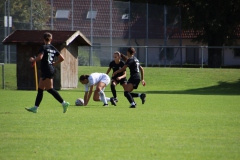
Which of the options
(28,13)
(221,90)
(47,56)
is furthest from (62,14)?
(47,56)

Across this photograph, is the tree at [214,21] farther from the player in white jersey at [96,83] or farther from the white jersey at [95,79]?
the white jersey at [95,79]

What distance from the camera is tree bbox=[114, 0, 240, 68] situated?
44.7 metres

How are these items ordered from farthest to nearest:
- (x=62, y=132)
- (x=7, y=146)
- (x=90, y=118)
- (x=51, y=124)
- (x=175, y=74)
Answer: (x=175, y=74)
(x=90, y=118)
(x=51, y=124)
(x=62, y=132)
(x=7, y=146)

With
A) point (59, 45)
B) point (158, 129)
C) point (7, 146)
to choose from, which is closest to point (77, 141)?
point (7, 146)

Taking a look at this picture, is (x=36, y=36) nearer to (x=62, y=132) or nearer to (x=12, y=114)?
(x=12, y=114)

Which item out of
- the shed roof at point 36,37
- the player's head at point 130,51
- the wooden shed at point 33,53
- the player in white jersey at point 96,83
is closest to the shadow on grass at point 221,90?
the wooden shed at point 33,53

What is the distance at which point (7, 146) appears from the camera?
998 cm

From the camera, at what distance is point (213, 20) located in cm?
4453

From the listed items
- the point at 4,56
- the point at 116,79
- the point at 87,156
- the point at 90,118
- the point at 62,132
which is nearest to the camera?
the point at 87,156

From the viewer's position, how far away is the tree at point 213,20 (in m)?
44.7

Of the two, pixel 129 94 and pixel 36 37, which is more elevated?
pixel 36 37

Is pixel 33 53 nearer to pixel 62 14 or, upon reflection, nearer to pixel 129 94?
pixel 62 14

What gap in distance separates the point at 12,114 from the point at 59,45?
1606 cm

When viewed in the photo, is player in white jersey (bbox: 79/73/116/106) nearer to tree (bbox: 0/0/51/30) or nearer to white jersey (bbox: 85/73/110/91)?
white jersey (bbox: 85/73/110/91)
